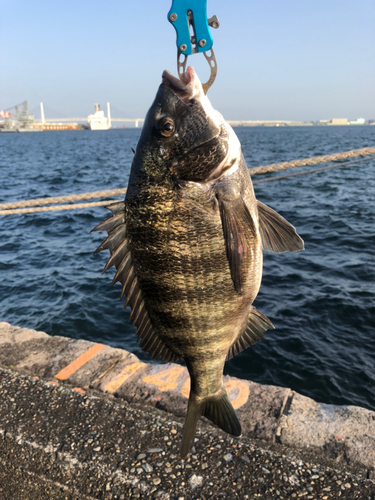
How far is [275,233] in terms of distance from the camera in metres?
2.20

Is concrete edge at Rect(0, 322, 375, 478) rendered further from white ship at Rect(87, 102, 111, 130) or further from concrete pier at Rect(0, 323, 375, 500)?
white ship at Rect(87, 102, 111, 130)

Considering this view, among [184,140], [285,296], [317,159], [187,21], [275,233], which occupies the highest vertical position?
[187,21]

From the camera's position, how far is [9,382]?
421cm

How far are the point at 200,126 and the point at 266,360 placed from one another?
5825 mm

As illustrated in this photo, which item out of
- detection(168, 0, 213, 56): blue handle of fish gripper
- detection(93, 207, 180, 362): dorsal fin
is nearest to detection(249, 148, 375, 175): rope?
detection(93, 207, 180, 362): dorsal fin

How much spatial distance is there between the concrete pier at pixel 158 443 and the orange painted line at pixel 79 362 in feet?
0.12

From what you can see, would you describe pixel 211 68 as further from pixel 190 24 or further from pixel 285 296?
pixel 285 296

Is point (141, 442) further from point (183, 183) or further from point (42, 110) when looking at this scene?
point (42, 110)

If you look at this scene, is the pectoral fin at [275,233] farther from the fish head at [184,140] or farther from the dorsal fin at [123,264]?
the dorsal fin at [123,264]

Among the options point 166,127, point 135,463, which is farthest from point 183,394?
point 166,127

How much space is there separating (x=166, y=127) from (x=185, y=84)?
22 cm

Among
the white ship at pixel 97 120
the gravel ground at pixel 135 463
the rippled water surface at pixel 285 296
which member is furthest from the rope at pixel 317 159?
the white ship at pixel 97 120

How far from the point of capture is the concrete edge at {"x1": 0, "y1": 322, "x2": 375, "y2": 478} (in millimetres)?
3365

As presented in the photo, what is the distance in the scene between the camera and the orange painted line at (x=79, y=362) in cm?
436
